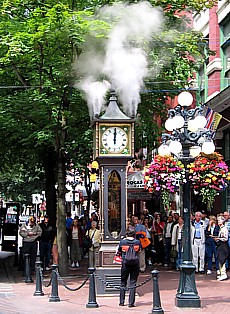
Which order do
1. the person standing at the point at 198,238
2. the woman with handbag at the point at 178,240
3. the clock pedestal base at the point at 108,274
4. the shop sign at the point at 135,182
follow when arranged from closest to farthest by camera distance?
the clock pedestal base at the point at 108,274 < the person standing at the point at 198,238 < the woman with handbag at the point at 178,240 < the shop sign at the point at 135,182

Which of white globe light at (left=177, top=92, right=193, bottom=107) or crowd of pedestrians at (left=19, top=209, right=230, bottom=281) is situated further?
crowd of pedestrians at (left=19, top=209, right=230, bottom=281)

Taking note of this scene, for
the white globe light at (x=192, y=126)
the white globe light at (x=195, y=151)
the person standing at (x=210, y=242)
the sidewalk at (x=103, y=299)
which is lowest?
the sidewalk at (x=103, y=299)

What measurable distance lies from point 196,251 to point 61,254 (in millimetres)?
3737

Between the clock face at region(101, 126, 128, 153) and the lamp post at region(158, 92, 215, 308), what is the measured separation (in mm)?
1726

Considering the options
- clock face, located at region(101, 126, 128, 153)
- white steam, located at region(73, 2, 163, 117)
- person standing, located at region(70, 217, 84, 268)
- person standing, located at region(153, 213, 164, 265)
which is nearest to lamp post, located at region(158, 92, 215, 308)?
clock face, located at region(101, 126, 128, 153)

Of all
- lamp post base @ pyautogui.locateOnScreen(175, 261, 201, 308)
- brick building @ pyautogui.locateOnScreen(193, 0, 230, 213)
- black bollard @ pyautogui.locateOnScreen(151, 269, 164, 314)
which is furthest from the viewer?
brick building @ pyautogui.locateOnScreen(193, 0, 230, 213)

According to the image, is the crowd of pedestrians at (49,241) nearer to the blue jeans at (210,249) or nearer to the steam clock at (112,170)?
the steam clock at (112,170)

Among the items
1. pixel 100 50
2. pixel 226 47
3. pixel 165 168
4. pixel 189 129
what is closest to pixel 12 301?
pixel 165 168

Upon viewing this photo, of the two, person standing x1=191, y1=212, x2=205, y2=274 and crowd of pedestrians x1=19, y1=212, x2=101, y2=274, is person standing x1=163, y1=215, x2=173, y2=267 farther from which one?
crowd of pedestrians x1=19, y1=212, x2=101, y2=274

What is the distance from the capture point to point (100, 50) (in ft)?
48.0

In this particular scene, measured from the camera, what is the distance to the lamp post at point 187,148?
36.8ft

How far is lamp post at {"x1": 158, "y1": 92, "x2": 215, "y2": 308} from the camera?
1120 centimetres

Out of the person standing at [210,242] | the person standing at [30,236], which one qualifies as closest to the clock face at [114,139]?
the person standing at [210,242]

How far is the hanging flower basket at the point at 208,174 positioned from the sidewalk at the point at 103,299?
231cm
